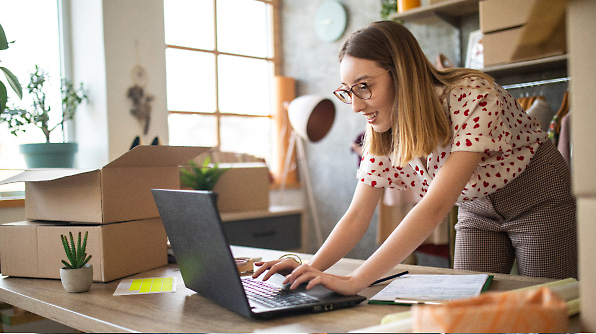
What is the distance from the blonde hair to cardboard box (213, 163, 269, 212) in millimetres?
1934

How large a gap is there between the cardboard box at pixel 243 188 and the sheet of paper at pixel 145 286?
5.82 ft

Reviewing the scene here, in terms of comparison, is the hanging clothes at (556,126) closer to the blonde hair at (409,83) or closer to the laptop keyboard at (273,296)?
the blonde hair at (409,83)

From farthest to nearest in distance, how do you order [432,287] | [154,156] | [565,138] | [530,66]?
[530,66] < [565,138] < [154,156] < [432,287]

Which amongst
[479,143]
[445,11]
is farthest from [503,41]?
[479,143]

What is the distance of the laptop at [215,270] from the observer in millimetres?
900

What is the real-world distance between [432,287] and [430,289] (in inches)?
0.8

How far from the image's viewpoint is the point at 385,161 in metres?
1.42

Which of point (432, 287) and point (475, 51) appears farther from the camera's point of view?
point (475, 51)

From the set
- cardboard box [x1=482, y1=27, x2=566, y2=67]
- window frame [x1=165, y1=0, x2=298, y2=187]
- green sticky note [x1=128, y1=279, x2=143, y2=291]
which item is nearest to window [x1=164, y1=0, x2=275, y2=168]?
window frame [x1=165, y1=0, x2=298, y2=187]

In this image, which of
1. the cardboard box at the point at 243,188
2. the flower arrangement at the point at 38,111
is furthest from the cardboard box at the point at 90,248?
the cardboard box at the point at 243,188

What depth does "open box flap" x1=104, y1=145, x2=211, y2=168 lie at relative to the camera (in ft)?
4.50

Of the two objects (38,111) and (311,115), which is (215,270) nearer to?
(38,111)

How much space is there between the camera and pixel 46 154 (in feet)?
8.57

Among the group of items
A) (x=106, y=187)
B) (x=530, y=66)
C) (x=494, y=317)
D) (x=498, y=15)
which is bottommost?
(x=494, y=317)
